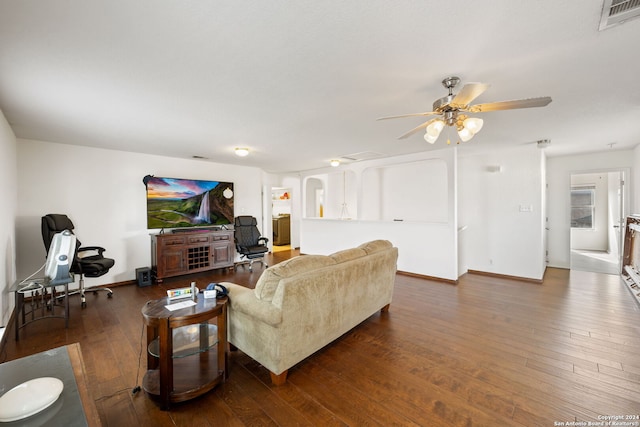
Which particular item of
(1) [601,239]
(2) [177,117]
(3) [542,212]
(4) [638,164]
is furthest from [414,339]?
(1) [601,239]

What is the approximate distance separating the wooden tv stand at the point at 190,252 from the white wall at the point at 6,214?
167 centimetres

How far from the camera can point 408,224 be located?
202 inches

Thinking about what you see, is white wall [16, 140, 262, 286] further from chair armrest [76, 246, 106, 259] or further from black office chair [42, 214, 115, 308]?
black office chair [42, 214, 115, 308]

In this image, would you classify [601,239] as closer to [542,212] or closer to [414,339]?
[542,212]

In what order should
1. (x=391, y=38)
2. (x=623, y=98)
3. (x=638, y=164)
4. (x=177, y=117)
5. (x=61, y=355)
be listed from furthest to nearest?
(x=638, y=164), (x=177, y=117), (x=623, y=98), (x=391, y=38), (x=61, y=355)

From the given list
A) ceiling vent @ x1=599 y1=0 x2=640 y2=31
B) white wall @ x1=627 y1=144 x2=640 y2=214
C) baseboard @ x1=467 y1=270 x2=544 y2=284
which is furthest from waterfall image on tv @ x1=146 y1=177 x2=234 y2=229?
white wall @ x1=627 y1=144 x2=640 y2=214

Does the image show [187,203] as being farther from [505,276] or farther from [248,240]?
[505,276]

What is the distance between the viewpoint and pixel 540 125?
335cm

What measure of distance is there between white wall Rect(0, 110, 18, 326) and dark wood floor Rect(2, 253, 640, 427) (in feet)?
1.39

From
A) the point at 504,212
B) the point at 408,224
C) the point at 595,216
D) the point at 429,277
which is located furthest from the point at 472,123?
the point at 595,216

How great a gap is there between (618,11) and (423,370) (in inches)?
99.7

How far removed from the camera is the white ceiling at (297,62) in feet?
4.58

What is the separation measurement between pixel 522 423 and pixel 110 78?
3.68 m

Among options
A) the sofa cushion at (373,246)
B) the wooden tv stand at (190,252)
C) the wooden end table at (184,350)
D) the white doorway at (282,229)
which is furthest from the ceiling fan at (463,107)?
the white doorway at (282,229)
